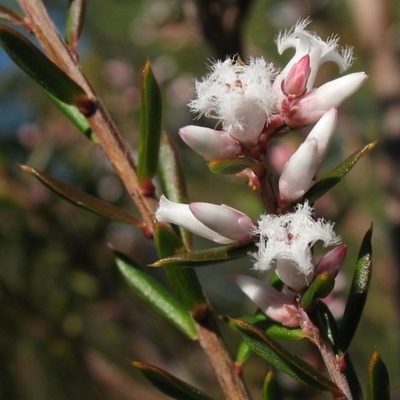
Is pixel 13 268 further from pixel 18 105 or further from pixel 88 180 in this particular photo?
pixel 18 105

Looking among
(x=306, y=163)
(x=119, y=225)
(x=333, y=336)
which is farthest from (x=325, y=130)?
(x=119, y=225)

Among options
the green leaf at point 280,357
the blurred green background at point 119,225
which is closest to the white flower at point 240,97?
the green leaf at point 280,357

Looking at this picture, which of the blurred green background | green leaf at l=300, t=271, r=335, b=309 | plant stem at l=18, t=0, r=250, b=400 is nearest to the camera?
green leaf at l=300, t=271, r=335, b=309

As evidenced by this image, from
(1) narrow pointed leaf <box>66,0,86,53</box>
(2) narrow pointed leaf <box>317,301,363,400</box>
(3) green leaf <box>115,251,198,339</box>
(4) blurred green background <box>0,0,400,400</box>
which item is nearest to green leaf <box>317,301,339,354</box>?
(2) narrow pointed leaf <box>317,301,363,400</box>

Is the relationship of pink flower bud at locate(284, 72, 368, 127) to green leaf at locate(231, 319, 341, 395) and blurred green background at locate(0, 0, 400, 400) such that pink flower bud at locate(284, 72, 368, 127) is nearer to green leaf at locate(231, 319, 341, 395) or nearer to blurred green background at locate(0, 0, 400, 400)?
green leaf at locate(231, 319, 341, 395)

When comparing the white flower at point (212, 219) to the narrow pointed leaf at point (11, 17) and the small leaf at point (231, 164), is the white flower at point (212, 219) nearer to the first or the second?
the small leaf at point (231, 164)

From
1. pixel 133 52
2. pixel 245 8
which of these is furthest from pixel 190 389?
pixel 133 52
